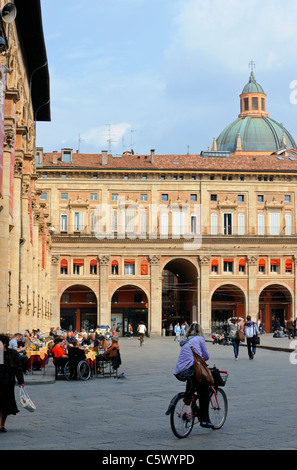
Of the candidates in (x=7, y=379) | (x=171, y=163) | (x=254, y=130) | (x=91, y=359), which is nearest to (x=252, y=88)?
(x=254, y=130)

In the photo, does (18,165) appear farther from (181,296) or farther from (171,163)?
(181,296)

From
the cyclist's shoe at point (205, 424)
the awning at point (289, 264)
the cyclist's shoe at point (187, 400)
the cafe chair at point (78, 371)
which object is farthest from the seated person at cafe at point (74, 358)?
the awning at point (289, 264)

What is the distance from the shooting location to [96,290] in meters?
72.9

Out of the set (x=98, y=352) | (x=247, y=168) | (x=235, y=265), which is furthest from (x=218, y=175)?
(x=98, y=352)

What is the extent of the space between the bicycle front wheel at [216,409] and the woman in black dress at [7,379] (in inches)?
107

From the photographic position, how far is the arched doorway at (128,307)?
74438 millimetres

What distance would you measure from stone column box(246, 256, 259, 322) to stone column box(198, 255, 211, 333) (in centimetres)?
386

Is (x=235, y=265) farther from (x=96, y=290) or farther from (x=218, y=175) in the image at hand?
(x=96, y=290)

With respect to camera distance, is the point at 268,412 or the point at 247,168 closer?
the point at 268,412

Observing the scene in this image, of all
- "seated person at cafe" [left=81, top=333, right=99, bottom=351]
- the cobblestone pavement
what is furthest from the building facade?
the cobblestone pavement

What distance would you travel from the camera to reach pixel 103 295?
2852 inches

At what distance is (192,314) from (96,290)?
9.99 meters

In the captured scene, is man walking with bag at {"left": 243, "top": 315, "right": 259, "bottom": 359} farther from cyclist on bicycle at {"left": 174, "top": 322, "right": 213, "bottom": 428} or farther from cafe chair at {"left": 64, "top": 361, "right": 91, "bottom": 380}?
cyclist on bicycle at {"left": 174, "top": 322, "right": 213, "bottom": 428}

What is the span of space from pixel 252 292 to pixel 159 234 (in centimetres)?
1032
